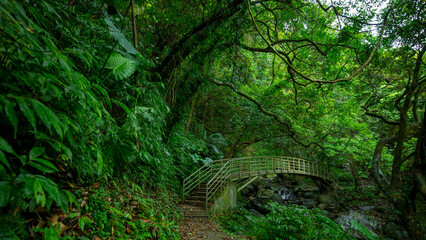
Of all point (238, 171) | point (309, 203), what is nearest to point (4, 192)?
point (238, 171)

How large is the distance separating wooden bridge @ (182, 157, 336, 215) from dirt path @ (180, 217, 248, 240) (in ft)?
2.89

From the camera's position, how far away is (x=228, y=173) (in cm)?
982

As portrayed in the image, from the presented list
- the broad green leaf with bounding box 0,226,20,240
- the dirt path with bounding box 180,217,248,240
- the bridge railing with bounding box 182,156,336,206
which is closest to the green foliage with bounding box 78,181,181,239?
the broad green leaf with bounding box 0,226,20,240

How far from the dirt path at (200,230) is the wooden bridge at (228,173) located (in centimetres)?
88

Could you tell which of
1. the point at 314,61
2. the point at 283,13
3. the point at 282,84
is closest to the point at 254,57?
the point at 282,84

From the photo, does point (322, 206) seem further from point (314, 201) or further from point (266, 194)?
point (266, 194)

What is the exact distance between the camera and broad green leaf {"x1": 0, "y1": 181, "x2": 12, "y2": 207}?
0.95 meters

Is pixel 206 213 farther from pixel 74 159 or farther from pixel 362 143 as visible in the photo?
pixel 362 143

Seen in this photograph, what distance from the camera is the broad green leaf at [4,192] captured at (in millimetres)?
953

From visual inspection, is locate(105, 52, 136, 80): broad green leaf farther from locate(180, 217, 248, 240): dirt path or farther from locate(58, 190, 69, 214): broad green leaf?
locate(180, 217, 248, 240): dirt path

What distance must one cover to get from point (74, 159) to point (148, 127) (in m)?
1.71

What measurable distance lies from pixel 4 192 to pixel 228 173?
30.5 feet

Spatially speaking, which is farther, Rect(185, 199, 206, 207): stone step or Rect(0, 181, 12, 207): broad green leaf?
Rect(185, 199, 206, 207): stone step

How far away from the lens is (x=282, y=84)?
8.70 meters
